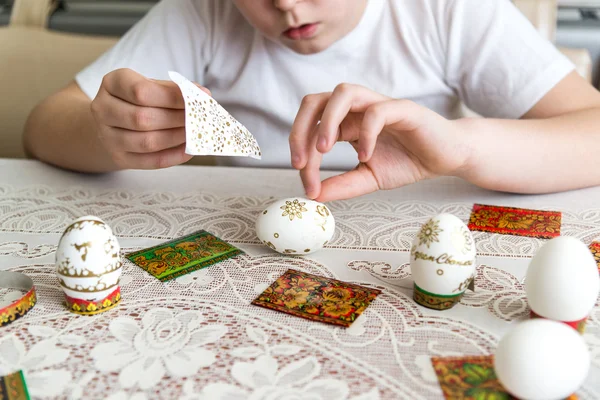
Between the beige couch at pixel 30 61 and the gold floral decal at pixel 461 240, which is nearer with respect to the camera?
the gold floral decal at pixel 461 240

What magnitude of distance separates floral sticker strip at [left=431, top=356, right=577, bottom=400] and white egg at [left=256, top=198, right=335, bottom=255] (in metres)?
0.22

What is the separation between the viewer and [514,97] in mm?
981

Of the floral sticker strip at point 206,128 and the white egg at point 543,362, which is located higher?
the floral sticker strip at point 206,128

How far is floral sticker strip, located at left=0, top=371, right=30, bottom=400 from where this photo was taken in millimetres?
418

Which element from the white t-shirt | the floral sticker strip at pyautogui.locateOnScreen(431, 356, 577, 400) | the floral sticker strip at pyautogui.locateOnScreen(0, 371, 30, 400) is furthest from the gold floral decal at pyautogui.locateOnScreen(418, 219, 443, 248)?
the white t-shirt

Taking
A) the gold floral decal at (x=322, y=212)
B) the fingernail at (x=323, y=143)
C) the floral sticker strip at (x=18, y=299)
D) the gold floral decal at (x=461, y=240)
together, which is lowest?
the floral sticker strip at (x=18, y=299)

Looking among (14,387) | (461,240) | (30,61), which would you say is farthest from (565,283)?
(30,61)

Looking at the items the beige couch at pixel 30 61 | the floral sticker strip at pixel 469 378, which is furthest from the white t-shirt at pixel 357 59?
the floral sticker strip at pixel 469 378

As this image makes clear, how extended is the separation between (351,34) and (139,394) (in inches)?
31.6

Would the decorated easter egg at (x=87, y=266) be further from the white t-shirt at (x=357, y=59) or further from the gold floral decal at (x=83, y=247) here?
the white t-shirt at (x=357, y=59)

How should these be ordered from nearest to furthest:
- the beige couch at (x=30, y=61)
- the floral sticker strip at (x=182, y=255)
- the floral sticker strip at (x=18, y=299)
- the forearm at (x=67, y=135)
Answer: the floral sticker strip at (x=18, y=299)
the floral sticker strip at (x=182, y=255)
the forearm at (x=67, y=135)
the beige couch at (x=30, y=61)

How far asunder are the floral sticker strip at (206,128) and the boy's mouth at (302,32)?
0.27 metres

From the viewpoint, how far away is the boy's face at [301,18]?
805mm

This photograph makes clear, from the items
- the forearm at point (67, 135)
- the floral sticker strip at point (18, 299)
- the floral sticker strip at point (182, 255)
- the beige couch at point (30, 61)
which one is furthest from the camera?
the beige couch at point (30, 61)
